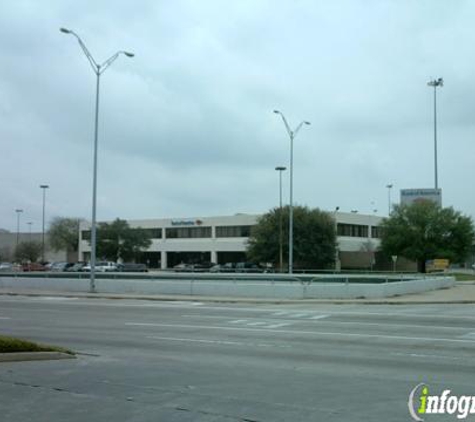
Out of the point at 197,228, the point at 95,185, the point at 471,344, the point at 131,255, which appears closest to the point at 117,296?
the point at 95,185

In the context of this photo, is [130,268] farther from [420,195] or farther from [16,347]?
[16,347]

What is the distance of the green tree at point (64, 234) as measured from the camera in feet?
406

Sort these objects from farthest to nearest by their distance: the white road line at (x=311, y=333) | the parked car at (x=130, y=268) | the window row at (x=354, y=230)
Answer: the window row at (x=354, y=230) < the parked car at (x=130, y=268) < the white road line at (x=311, y=333)

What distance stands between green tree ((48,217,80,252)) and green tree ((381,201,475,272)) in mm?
67052

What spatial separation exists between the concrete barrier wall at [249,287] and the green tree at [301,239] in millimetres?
32494

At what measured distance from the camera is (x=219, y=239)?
335 feet

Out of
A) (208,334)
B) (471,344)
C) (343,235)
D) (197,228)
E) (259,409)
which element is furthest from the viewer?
(197,228)

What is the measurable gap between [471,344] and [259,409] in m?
8.89

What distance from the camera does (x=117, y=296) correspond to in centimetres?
3644

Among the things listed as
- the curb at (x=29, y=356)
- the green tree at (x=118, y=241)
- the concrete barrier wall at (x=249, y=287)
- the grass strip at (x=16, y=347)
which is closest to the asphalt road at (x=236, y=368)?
the curb at (x=29, y=356)

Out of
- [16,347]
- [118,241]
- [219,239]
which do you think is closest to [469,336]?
[16,347]

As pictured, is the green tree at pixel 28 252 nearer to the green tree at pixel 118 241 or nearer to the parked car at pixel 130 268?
the green tree at pixel 118 241

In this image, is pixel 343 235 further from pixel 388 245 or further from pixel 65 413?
pixel 65 413

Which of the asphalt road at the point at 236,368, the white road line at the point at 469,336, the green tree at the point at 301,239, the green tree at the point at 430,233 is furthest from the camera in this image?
the green tree at the point at 301,239
